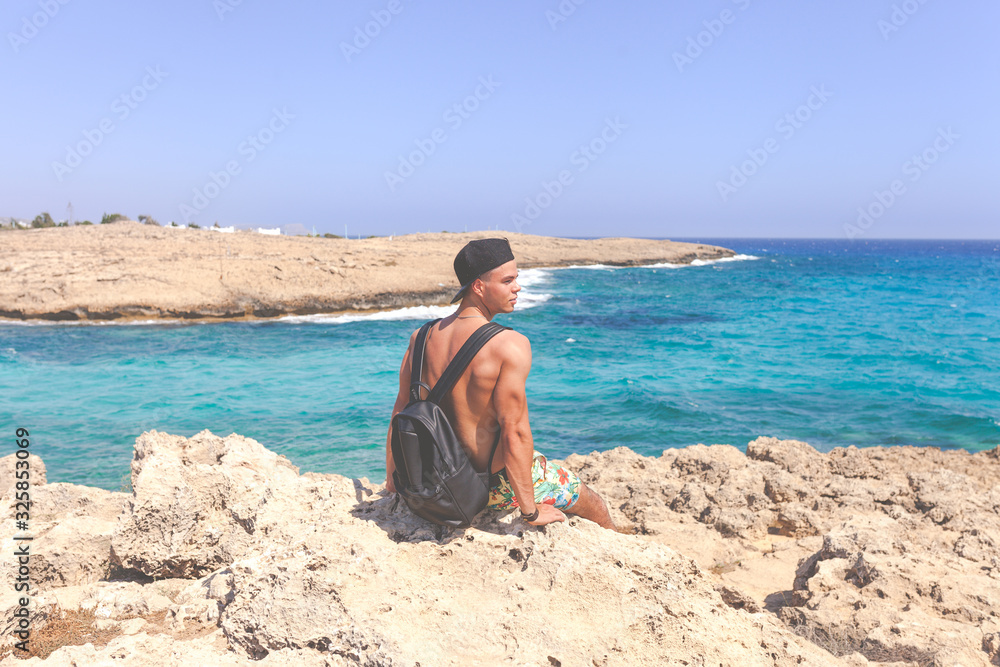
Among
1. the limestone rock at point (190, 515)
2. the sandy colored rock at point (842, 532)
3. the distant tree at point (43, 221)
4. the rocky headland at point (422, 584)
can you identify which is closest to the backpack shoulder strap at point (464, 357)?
the rocky headland at point (422, 584)

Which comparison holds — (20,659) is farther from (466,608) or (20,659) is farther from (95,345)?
(95,345)

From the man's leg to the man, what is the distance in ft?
0.69

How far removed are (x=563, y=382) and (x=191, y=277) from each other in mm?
17981

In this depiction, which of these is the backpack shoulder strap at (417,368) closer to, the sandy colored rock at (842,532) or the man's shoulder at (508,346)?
the man's shoulder at (508,346)

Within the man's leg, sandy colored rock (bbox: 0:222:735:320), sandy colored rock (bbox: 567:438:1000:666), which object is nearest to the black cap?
the man's leg

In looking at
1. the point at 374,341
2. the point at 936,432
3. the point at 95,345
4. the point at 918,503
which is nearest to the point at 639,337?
the point at 374,341

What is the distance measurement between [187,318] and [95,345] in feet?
16.3

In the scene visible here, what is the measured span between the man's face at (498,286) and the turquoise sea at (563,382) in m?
6.26

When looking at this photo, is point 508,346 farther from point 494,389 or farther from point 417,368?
point 417,368

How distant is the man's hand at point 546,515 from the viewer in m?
2.96

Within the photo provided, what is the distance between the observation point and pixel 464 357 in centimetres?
293

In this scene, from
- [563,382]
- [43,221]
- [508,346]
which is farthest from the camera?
[43,221]

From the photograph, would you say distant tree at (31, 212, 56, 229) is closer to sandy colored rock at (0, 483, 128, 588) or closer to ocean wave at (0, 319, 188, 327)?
ocean wave at (0, 319, 188, 327)

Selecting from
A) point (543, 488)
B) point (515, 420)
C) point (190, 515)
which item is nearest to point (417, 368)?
point (515, 420)
